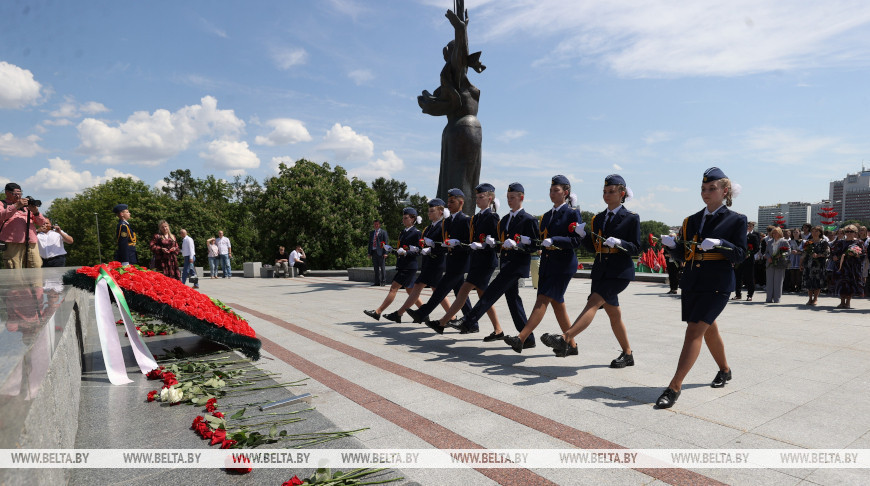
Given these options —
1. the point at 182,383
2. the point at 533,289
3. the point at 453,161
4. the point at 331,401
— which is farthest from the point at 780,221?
the point at 182,383

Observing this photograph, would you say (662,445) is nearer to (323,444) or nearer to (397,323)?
(323,444)

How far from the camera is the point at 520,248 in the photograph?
234 inches

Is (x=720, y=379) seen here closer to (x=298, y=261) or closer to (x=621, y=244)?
(x=621, y=244)

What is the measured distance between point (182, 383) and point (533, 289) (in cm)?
1056

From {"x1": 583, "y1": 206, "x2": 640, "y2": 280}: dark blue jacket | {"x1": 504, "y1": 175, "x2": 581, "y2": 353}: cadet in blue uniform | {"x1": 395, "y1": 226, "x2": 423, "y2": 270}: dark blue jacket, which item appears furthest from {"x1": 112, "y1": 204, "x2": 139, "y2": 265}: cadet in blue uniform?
{"x1": 583, "y1": 206, "x2": 640, "y2": 280}: dark blue jacket

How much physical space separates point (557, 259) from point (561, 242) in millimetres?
227

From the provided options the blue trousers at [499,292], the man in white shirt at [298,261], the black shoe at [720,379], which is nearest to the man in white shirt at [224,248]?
the man in white shirt at [298,261]

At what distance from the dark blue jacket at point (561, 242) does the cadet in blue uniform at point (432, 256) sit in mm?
2019

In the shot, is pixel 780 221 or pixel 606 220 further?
pixel 780 221

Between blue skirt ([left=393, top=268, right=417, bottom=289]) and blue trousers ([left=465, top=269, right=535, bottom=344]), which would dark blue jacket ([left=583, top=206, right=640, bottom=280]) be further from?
blue skirt ([left=393, top=268, right=417, bottom=289])

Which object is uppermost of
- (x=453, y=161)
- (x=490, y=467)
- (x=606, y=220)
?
(x=453, y=161)

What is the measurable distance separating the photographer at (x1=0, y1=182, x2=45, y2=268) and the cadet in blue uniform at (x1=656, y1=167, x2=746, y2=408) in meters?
8.75

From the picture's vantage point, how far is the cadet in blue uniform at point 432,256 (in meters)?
7.55

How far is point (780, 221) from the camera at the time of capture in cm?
1352
